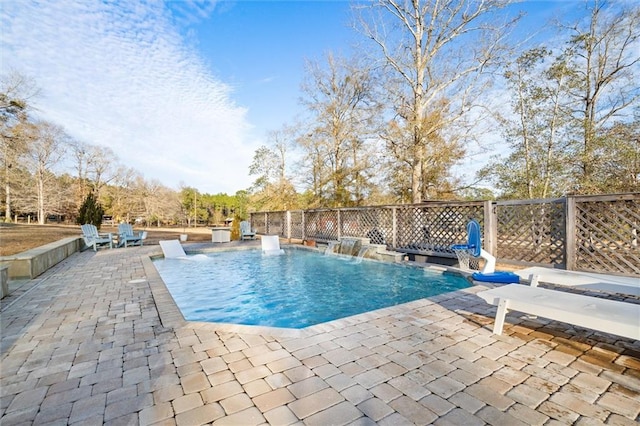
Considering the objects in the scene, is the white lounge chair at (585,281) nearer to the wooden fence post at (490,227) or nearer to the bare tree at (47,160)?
the wooden fence post at (490,227)

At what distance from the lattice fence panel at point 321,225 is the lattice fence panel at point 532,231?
5592 mm

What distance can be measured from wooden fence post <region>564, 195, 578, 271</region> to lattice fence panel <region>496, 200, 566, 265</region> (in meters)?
0.11

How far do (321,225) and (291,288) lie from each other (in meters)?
5.96

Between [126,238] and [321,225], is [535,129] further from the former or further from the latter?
[126,238]

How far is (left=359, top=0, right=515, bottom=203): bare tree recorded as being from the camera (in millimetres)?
10352

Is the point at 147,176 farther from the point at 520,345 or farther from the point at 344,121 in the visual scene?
the point at 520,345

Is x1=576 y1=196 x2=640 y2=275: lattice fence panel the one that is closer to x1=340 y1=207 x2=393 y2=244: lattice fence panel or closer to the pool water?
the pool water

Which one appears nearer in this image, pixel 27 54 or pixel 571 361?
pixel 571 361

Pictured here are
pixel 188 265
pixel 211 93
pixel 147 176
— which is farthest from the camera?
pixel 147 176

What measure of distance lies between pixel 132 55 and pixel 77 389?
9.73m

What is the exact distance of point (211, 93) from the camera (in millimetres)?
11250

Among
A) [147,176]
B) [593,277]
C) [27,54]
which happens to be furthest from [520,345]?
[147,176]

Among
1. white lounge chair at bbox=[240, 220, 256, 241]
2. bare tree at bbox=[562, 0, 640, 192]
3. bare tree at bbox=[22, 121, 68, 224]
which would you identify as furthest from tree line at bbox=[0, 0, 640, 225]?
bare tree at bbox=[22, 121, 68, 224]

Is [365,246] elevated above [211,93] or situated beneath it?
situated beneath
